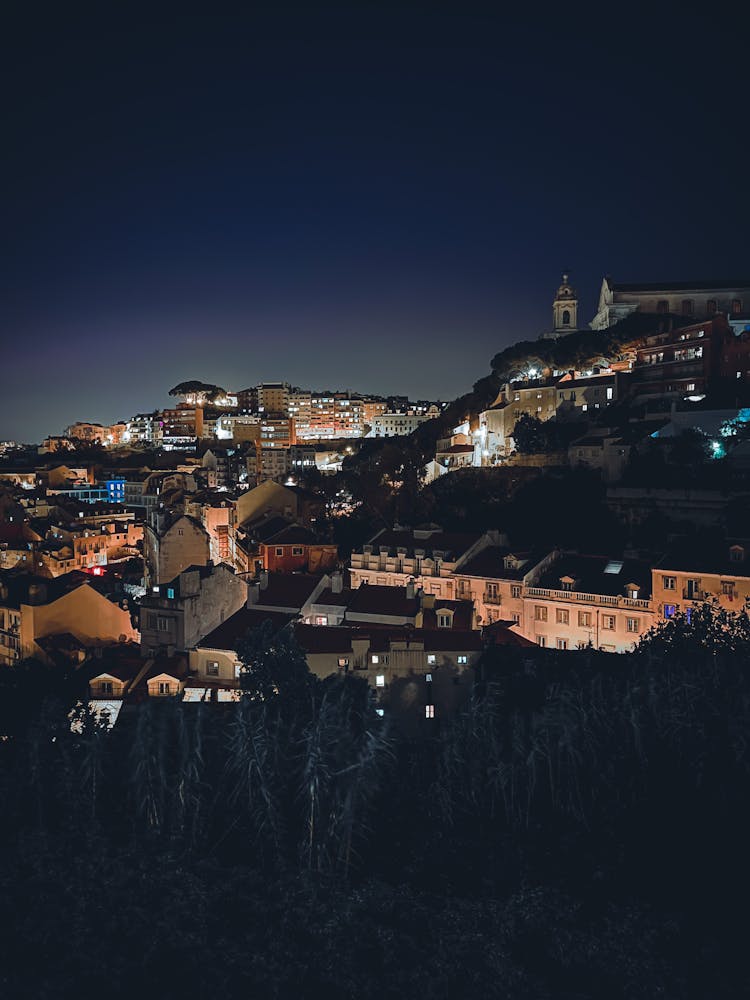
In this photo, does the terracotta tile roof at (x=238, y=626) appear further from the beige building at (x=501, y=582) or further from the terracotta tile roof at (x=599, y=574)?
the terracotta tile roof at (x=599, y=574)

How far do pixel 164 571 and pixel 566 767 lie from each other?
1281 inches

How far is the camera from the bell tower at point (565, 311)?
81.8 metres

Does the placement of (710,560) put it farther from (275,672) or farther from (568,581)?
(275,672)

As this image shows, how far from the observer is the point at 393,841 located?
2280 cm

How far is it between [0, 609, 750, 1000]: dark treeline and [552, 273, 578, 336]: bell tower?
197 feet

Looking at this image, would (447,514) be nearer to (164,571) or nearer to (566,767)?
(164,571)

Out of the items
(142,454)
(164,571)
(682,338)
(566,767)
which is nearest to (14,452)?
(142,454)

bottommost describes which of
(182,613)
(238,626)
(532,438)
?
(238,626)

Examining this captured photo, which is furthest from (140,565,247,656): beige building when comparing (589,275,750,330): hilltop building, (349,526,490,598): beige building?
(589,275,750,330): hilltop building

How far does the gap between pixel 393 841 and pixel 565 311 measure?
7168 cm

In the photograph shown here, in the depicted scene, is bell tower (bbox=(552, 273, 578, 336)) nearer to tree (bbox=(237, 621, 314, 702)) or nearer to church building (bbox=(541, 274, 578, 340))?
church building (bbox=(541, 274, 578, 340))

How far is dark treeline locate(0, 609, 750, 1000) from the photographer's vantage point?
1822 cm

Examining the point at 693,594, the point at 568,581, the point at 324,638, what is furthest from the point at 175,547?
the point at 693,594

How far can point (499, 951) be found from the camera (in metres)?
18.3
